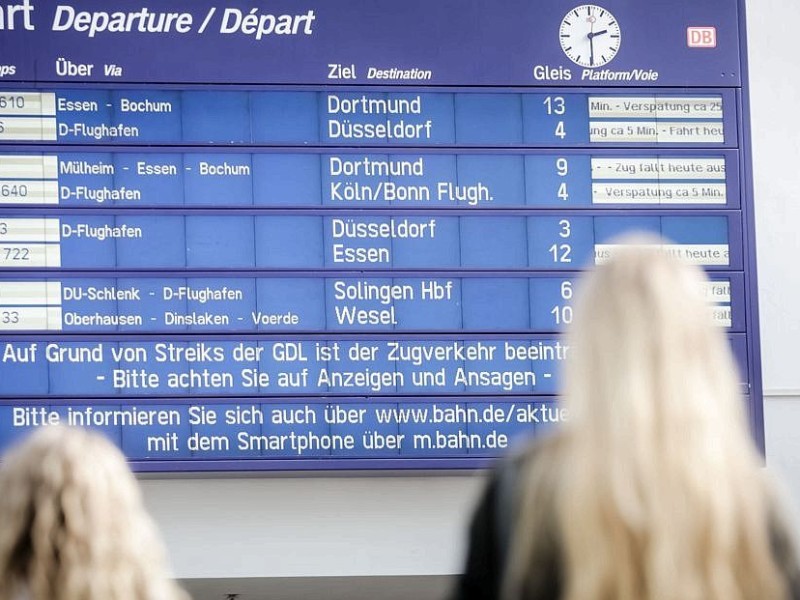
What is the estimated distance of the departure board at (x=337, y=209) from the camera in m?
5.09

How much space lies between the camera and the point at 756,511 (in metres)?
2.20

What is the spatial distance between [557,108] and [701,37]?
0.71 metres

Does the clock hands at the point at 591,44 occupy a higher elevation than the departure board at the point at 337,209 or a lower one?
higher

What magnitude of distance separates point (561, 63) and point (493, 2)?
1.28 feet

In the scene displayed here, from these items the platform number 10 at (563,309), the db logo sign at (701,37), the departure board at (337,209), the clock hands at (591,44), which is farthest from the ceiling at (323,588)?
the db logo sign at (701,37)

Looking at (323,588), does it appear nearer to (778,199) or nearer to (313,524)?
(313,524)

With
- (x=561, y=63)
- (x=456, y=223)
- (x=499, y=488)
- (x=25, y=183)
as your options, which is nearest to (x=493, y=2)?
(x=561, y=63)

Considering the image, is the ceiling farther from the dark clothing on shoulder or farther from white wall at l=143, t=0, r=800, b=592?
the dark clothing on shoulder

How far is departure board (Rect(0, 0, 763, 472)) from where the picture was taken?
5086 millimetres

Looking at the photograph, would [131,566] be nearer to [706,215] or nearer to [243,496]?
[243,496]

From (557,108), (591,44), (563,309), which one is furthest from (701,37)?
(563,309)

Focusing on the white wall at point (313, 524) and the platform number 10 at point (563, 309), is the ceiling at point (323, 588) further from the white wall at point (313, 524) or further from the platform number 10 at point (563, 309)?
the platform number 10 at point (563, 309)

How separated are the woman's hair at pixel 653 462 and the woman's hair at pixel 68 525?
79 cm

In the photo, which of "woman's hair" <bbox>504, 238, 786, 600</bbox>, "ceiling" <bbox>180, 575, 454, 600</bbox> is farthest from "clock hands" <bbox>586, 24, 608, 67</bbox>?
"woman's hair" <bbox>504, 238, 786, 600</bbox>
